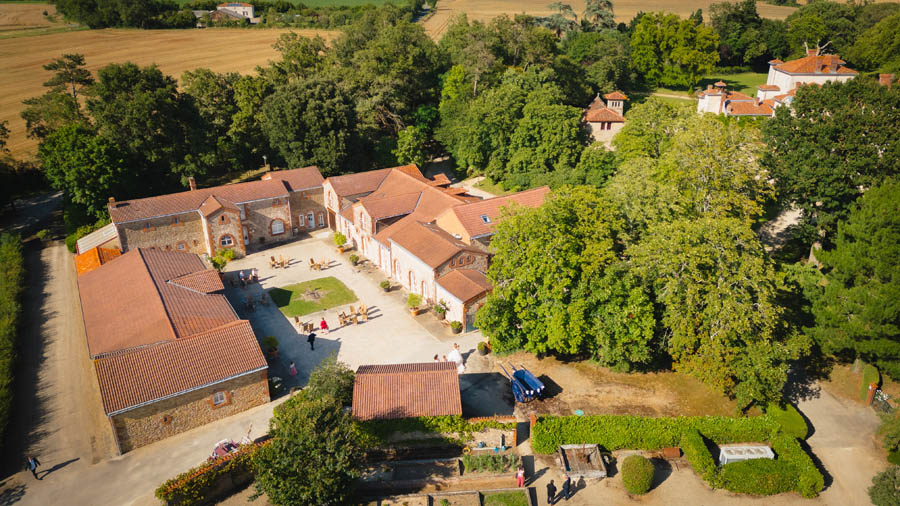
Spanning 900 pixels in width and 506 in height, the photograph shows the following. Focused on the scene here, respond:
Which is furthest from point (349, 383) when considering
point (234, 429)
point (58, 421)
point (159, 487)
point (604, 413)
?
point (58, 421)

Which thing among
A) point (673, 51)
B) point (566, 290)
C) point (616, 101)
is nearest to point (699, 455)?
point (566, 290)

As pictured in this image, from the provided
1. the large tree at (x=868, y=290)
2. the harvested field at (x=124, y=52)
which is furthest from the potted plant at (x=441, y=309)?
the harvested field at (x=124, y=52)

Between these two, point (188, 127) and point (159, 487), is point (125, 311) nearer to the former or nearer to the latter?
point (159, 487)

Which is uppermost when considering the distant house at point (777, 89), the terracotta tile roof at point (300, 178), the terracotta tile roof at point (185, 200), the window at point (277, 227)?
the distant house at point (777, 89)

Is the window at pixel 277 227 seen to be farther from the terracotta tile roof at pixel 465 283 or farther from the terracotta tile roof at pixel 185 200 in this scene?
the terracotta tile roof at pixel 465 283

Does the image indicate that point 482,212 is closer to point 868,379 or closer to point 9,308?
point 868,379

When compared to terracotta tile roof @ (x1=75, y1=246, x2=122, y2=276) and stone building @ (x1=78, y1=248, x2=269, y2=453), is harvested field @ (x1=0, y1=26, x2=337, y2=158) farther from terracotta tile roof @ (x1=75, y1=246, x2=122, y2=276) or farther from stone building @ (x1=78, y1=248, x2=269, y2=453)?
stone building @ (x1=78, y1=248, x2=269, y2=453)
